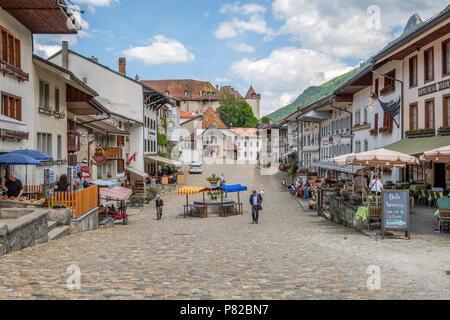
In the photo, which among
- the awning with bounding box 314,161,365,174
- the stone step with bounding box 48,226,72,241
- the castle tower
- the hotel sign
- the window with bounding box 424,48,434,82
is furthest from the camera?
the castle tower

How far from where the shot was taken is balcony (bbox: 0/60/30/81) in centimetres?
1625

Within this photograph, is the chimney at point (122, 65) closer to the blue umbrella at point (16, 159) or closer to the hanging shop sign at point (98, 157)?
the hanging shop sign at point (98, 157)

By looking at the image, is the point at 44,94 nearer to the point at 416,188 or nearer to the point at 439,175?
the point at 416,188

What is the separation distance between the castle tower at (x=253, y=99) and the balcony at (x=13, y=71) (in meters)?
128

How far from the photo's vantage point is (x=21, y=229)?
10.7 metres

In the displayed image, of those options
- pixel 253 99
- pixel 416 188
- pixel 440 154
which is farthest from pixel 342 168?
pixel 253 99

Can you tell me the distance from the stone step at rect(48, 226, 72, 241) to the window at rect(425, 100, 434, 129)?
17285mm

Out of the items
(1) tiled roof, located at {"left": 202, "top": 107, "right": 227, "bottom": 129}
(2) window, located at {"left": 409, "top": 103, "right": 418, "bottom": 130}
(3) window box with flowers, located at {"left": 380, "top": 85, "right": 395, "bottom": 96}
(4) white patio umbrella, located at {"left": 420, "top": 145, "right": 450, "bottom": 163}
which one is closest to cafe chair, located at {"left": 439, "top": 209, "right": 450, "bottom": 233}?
(4) white patio umbrella, located at {"left": 420, "top": 145, "right": 450, "bottom": 163}

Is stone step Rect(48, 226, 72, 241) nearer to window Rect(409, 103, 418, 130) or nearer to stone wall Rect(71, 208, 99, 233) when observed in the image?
stone wall Rect(71, 208, 99, 233)

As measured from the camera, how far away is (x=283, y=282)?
7672mm

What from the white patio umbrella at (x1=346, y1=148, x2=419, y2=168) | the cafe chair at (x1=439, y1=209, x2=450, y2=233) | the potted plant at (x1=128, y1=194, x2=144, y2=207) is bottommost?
the potted plant at (x1=128, y1=194, x2=144, y2=207)

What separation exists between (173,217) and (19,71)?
12518 millimetres

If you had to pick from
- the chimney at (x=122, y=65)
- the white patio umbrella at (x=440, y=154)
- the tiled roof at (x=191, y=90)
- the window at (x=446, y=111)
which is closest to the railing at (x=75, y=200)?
the white patio umbrella at (x=440, y=154)

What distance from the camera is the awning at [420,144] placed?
1816 centimetres
